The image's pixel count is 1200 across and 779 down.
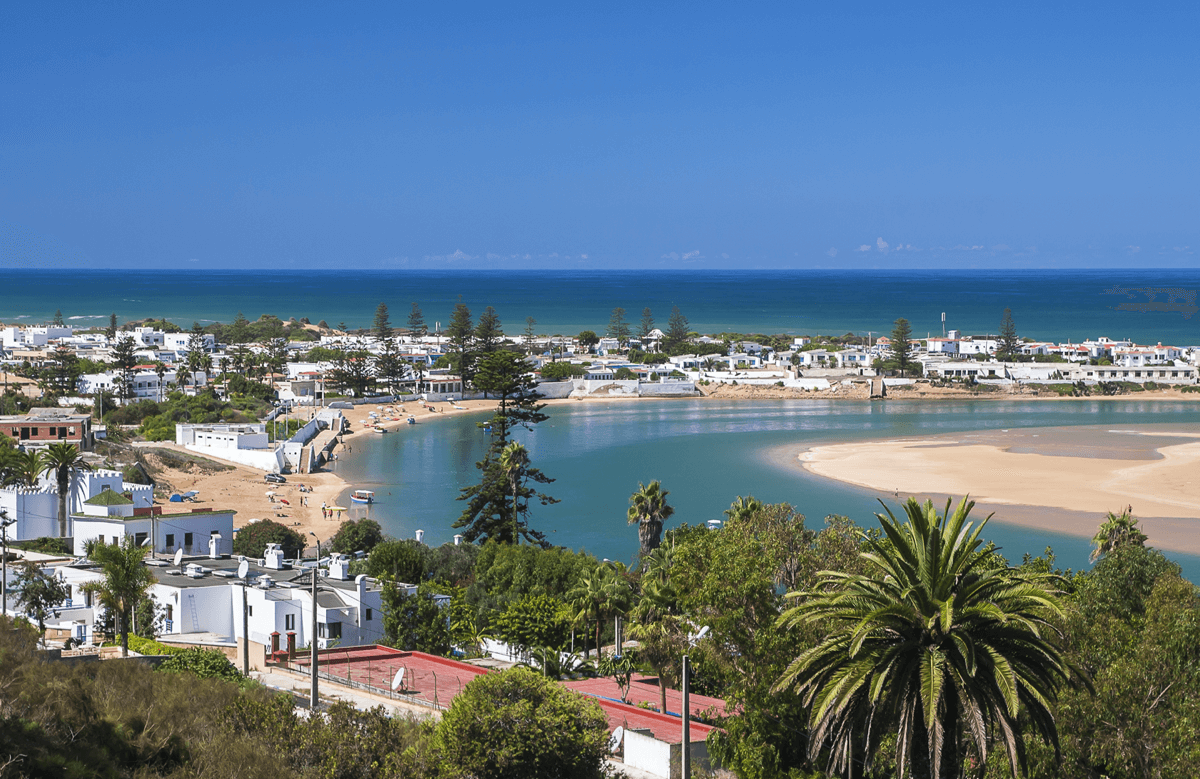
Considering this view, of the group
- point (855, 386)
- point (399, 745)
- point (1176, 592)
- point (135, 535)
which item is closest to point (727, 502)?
point (135, 535)

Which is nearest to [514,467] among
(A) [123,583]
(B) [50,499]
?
(B) [50,499]

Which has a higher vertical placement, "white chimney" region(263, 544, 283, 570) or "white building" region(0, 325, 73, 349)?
"white building" region(0, 325, 73, 349)

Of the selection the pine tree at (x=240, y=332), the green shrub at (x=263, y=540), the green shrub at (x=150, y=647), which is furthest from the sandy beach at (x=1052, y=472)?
the pine tree at (x=240, y=332)

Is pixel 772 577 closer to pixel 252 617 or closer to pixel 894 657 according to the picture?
pixel 894 657

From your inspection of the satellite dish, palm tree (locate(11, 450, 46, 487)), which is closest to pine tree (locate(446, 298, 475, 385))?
palm tree (locate(11, 450, 46, 487))

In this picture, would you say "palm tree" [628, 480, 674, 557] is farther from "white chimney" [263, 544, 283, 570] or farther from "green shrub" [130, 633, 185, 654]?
"green shrub" [130, 633, 185, 654]

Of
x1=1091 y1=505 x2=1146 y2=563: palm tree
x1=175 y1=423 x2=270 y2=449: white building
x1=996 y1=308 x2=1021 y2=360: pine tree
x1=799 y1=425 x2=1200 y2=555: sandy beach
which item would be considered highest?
x1=996 y1=308 x2=1021 y2=360: pine tree
